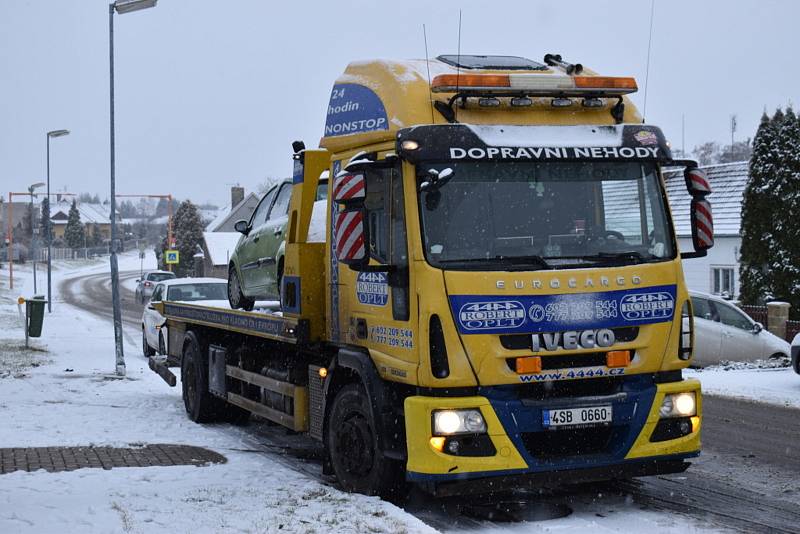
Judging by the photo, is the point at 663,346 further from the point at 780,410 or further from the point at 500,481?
the point at 780,410

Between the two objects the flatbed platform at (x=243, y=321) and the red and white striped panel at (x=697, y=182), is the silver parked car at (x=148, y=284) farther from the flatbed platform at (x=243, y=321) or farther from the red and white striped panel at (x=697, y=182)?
the red and white striped panel at (x=697, y=182)

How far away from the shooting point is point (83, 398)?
46.5 feet

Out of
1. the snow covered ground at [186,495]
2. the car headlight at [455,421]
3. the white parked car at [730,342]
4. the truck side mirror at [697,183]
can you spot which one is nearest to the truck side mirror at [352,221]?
the car headlight at [455,421]

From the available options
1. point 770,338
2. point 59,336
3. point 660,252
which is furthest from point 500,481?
point 59,336

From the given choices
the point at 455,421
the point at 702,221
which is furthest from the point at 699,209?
the point at 455,421

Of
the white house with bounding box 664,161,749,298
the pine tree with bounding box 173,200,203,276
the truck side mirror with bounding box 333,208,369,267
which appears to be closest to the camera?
the truck side mirror with bounding box 333,208,369,267

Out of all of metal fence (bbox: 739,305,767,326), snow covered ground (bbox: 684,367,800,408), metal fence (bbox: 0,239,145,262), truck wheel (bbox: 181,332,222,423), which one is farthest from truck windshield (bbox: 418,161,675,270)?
metal fence (bbox: 0,239,145,262)

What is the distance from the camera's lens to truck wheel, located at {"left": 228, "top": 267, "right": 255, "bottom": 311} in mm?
11492

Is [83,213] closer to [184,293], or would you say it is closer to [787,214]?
[184,293]

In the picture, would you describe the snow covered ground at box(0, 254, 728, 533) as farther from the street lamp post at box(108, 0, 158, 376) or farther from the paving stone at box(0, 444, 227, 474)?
the street lamp post at box(108, 0, 158, 376)

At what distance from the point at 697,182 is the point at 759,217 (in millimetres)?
20299

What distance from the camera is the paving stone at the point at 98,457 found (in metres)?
8.92

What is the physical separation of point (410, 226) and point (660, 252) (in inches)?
70.3

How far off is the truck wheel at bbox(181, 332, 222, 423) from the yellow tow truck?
478 centimetres
